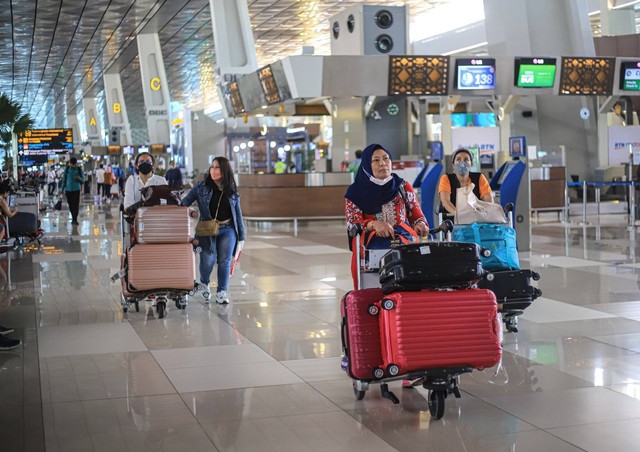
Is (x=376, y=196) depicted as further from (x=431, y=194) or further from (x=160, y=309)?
(x=431, y=194)

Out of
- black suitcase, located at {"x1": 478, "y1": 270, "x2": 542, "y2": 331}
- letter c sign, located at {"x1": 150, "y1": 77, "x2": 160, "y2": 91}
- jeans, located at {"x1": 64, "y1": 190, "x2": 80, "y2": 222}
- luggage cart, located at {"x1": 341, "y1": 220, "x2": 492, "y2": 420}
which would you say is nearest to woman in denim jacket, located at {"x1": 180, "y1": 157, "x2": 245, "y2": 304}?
black suitcase, located at {"x1": 478, "y1": 270, "x2": 542, "y2": 331}

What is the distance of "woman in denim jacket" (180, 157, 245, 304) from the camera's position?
9.48 m

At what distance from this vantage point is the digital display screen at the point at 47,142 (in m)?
42.2

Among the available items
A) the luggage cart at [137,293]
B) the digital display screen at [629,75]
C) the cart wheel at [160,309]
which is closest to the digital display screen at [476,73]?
the digital display screen at [629,75]

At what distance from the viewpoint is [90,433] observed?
4.91 metres

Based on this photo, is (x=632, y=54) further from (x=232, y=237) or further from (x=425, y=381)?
(x=425, y=381)

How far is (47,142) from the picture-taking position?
42.6 meters

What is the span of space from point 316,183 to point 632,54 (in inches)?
515

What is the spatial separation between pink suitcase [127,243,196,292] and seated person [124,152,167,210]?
882mm

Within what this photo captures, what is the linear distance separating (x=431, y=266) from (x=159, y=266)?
4548 millimetres

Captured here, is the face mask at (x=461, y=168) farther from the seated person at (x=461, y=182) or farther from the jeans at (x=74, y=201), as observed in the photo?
the jeans at (x=74, y=201)

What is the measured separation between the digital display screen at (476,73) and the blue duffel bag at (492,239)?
1355 centimetres

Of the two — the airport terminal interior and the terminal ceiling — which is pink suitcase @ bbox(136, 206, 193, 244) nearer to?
the airport terminal interior

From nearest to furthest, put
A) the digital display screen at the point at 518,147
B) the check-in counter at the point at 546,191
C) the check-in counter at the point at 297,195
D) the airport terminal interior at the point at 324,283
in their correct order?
the airport terminal interior at the point at 324,283 < the digital display screen at the point at 518,147 < the check-in counter at the point at 297,195 < the check-in counter at the point at 546,191
